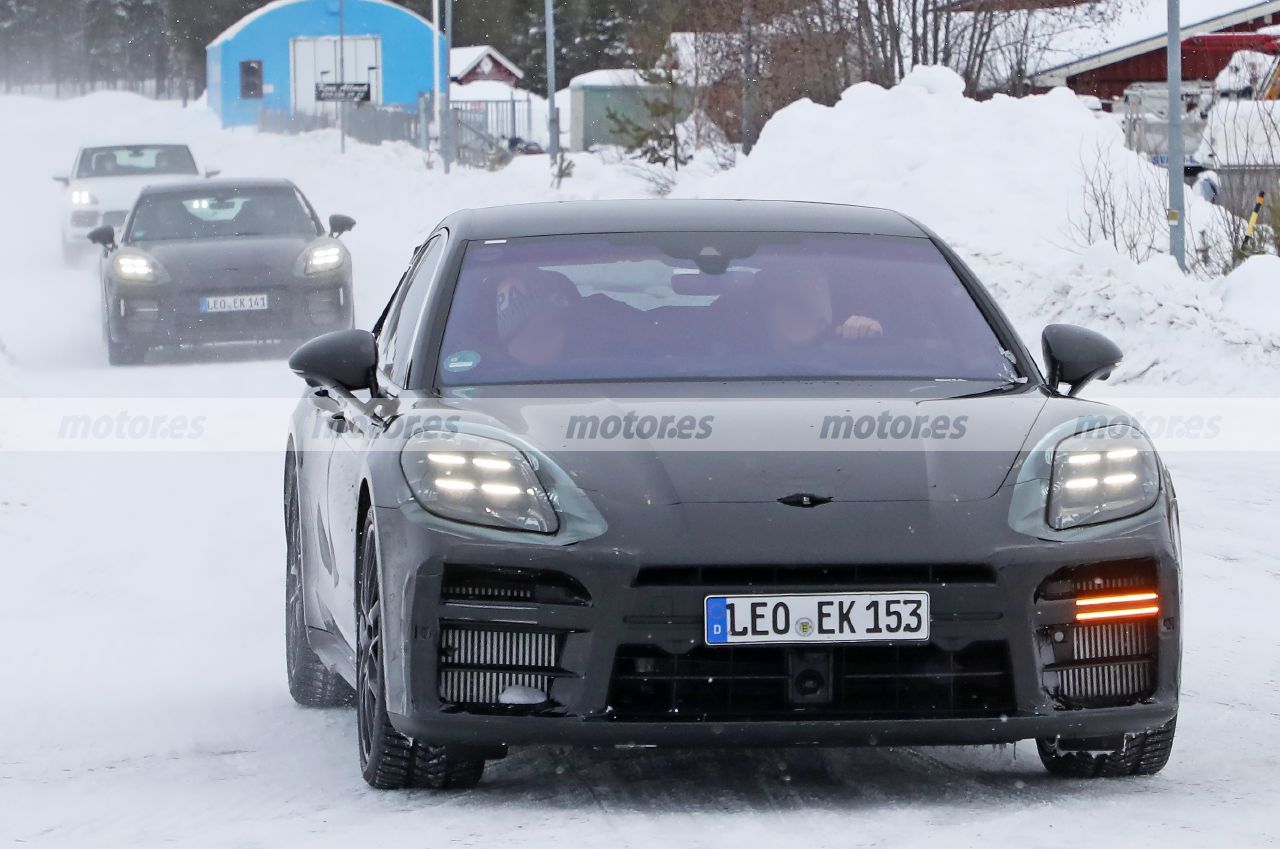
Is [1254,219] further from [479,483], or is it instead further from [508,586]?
[508,586]

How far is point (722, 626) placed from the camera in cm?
437

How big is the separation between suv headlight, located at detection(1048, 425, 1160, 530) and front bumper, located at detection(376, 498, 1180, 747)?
3.2 inches

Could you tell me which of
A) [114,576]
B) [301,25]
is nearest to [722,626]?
[114,576]

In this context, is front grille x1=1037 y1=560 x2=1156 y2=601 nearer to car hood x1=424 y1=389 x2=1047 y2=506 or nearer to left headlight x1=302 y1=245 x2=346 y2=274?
car hood x1=424 y1=389 x2=1047 y2=506

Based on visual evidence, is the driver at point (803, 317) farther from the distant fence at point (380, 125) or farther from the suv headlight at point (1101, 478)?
the distant fence at point (380, 125)

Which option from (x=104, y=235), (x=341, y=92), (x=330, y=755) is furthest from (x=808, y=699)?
(x=341, y=92)

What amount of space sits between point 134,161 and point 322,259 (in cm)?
1207

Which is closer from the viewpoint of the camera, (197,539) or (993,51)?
(197,539)

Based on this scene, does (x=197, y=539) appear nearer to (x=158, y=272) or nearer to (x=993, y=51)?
(x=158, y=272)

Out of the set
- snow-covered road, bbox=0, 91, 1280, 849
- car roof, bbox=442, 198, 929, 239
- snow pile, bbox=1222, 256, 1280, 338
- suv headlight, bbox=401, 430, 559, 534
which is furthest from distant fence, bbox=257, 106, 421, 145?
suv headlight, bbox=401, 430, 559, 534

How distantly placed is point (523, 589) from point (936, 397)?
3.90ft

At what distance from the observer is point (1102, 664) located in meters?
4.53

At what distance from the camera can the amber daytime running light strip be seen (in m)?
4.48

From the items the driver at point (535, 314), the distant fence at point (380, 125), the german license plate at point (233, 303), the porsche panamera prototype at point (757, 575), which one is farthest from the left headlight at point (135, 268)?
the distant fence at point (380, 125)
